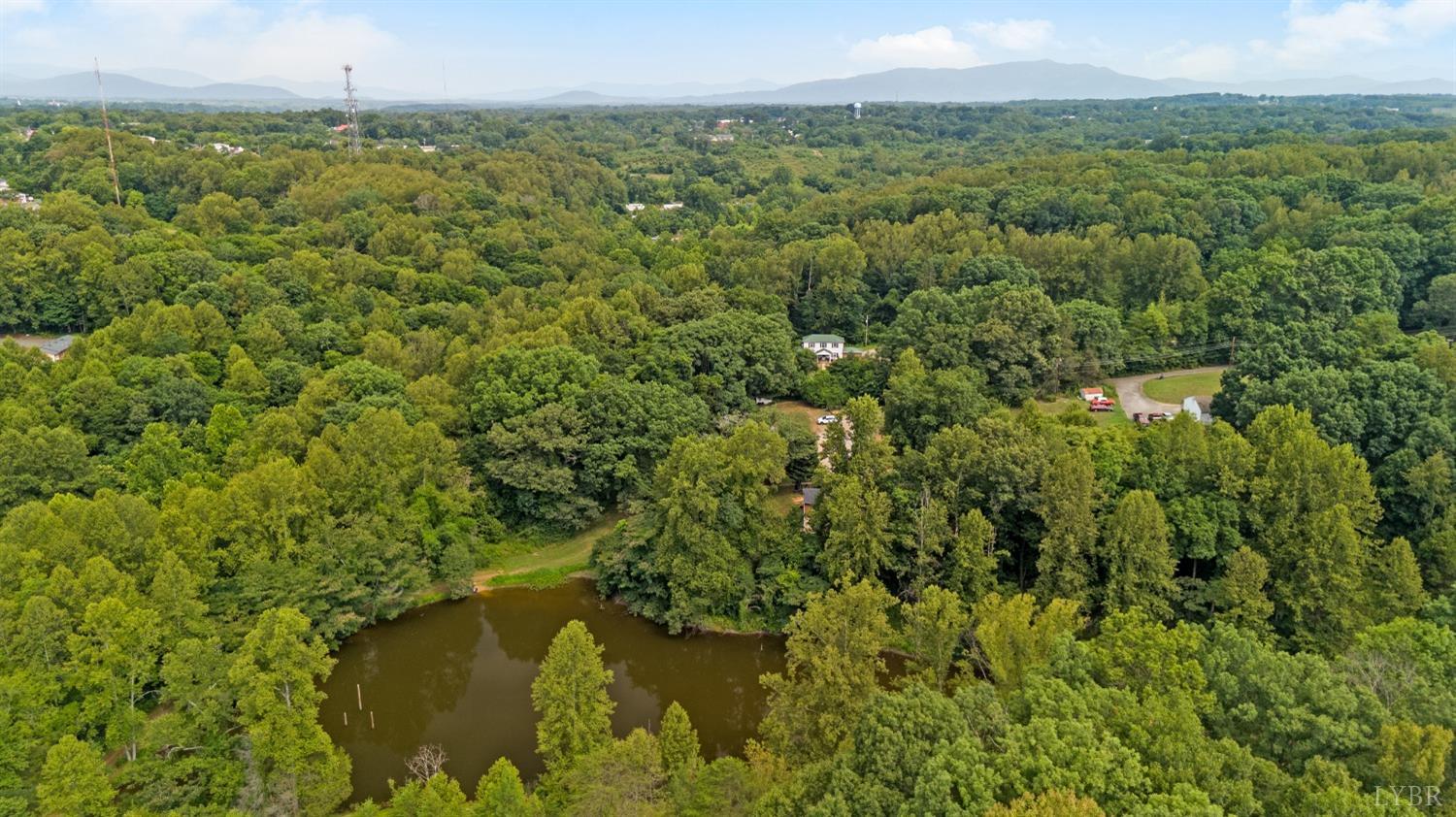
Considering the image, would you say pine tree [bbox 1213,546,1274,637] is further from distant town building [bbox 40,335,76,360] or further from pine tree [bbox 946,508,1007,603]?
distant town building [bbox 40,335,76,360]

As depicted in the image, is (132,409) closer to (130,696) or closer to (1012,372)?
(130,696)

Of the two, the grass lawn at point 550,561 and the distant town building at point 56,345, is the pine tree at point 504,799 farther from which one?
the distant town building at point 56,345

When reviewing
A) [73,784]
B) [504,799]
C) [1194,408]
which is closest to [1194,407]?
[1194,408]

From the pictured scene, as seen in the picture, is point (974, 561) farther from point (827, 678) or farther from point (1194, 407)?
point (1194, 407)

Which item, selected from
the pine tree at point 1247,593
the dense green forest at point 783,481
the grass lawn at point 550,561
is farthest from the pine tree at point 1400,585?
the grass lawn at point 550,561

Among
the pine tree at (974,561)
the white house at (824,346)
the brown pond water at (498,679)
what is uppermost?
the white house at (824,346)

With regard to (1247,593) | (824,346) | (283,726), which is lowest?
(283,726)

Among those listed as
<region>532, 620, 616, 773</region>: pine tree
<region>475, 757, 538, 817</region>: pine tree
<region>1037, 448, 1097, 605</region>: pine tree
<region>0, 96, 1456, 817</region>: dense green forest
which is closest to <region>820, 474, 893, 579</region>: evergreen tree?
<region>0, 96, 1456, 817</region>: dense green forest
